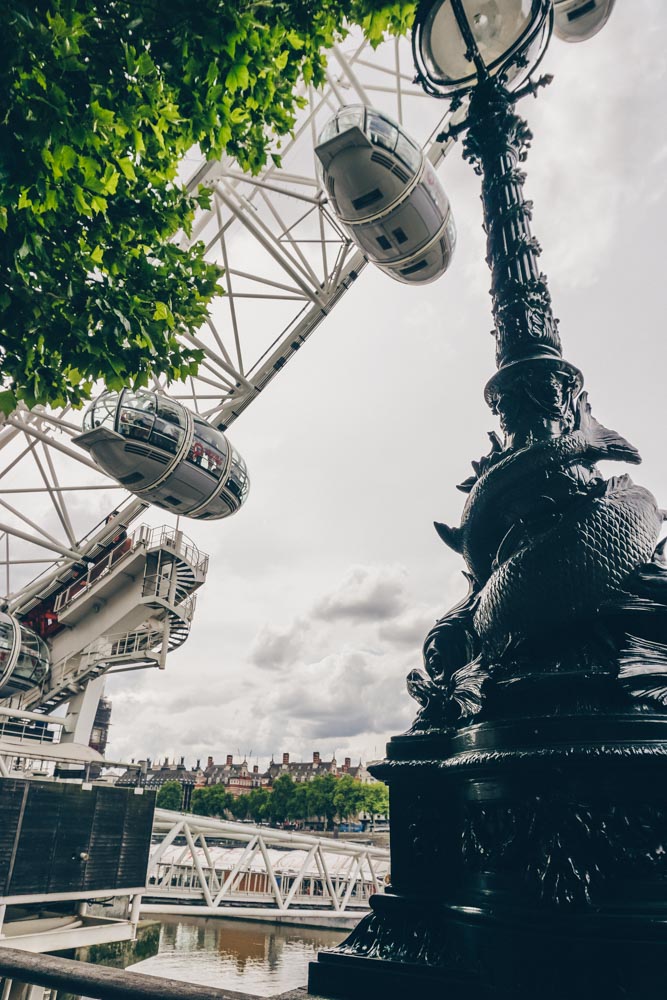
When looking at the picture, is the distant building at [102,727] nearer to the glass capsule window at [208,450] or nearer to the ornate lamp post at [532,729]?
the glass capsule window at [208,450]

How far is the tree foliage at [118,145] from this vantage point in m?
3.02

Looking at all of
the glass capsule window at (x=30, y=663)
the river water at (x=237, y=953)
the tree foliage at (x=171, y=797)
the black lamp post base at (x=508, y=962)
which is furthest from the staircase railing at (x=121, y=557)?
the tree foliage at (x=171, y=797)

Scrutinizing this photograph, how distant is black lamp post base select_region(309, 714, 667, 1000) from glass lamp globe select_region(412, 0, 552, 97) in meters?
4.19

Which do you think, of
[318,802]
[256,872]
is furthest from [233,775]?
[256,872]

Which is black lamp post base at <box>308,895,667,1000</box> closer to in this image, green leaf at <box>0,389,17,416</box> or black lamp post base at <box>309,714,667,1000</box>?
black lamp post base at <box>309,714,667,1000</box>

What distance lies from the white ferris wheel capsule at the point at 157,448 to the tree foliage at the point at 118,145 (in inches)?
366

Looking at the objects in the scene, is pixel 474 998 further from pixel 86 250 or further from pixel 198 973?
pixel 198 973

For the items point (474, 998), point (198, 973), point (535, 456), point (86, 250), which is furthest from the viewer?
point (198, 973)

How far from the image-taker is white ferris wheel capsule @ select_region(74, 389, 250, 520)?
13898 millimetres

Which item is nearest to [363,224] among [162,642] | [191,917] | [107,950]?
[162,642]

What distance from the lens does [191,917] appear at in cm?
3291

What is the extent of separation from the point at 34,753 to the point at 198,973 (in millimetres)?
9004

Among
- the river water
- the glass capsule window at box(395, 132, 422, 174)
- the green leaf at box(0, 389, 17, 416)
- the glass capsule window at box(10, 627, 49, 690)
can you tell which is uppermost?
the glass capsule window at box(395, 132, 422, 174)

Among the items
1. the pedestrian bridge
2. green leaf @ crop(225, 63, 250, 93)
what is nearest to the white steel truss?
the pedestrian bridge
